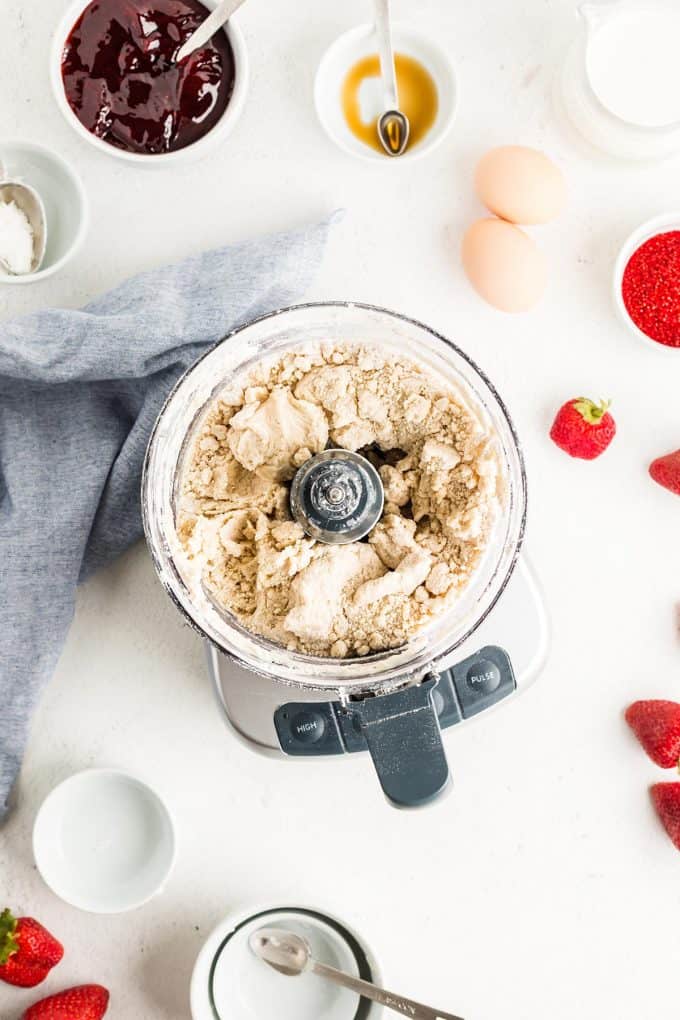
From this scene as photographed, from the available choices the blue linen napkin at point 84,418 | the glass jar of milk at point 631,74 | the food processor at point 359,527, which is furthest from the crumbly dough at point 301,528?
the glass jar of milk at point 631,74

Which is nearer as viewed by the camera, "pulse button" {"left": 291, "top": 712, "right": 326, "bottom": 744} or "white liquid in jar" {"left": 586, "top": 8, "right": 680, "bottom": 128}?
"pulse button" {"left": 291, "top": 712, "right": 326, "bottom": 744}

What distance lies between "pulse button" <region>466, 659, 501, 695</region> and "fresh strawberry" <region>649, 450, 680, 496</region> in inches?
14.0

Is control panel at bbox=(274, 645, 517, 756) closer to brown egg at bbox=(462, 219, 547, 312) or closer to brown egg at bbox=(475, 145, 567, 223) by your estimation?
brown egg at bbox=(462, 219, 547, 312)

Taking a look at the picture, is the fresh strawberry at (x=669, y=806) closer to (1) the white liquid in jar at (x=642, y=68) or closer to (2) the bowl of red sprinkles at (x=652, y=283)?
(2) the bowl of red sprinkles at (x=652, y=283)

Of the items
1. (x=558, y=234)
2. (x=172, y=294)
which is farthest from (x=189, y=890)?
(x=558, y=234)

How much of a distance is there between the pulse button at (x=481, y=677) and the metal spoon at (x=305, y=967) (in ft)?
1.24

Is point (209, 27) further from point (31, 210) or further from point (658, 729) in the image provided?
point (658, 729)

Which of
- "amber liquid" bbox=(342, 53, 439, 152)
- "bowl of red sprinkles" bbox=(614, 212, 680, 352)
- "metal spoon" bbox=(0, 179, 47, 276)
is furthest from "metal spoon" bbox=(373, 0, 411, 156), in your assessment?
"metal spoon" bbox=(0, 179, 47, 276)

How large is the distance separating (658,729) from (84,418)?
84 centimetres

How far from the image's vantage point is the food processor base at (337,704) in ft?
3.96

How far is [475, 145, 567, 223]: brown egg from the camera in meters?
1.29

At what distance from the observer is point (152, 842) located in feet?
4.23

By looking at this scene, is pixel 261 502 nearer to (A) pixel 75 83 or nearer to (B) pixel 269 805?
(B) pixel 269 805

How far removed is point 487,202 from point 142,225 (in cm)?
46
